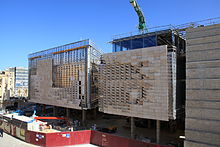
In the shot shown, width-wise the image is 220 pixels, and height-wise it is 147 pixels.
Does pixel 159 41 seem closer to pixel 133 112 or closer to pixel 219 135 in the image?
pixel 133 112

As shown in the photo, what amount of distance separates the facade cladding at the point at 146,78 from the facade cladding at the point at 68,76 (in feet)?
16.2

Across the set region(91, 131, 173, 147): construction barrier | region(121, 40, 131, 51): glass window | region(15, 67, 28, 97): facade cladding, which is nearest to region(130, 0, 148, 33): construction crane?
region(121, 40, 131, 51): glass window

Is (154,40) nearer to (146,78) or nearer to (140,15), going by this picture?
(146,78)

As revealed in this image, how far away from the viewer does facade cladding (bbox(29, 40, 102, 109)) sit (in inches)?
1335

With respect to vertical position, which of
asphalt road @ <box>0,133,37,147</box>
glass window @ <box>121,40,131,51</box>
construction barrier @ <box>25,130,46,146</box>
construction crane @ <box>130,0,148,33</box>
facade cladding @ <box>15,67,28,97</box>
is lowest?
asphalt road @ <box>0,133,37,147</box>

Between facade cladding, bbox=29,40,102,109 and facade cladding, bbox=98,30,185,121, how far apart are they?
4.93 meters

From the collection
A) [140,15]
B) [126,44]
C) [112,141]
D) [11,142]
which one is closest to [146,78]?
[126,44]

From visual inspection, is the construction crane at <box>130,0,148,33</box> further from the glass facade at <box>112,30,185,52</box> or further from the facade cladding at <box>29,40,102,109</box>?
the glass facade at <box>112,30,185,52</box>

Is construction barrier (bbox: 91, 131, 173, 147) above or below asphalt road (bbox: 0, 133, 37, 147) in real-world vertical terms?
above

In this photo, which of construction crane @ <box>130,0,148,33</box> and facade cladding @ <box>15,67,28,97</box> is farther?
facade cladding @ <box>15,67,28,97</box>

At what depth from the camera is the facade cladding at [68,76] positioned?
33906 mm

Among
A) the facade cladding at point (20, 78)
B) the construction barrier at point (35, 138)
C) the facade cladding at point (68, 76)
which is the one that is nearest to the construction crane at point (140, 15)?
the facade cladding at point (68, 76)

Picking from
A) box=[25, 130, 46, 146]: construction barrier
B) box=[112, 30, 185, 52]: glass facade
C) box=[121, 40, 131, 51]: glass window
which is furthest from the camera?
box=[121, 40, 131, 51]: glass window

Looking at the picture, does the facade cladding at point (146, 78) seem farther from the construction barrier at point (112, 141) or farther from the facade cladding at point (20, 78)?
the facade cladding at point (20, 78)
